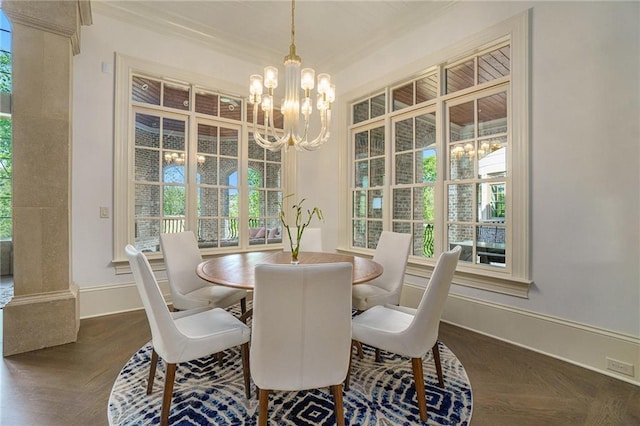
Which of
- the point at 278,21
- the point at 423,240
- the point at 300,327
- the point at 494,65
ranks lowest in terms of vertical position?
the point at 300,327

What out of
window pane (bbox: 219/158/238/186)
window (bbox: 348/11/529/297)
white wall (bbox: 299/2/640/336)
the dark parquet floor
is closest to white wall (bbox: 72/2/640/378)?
white wall (bbox: 299/2/640/336)

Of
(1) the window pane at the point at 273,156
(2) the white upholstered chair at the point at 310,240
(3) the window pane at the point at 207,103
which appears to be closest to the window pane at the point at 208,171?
(3) the window pane at the point at 207,103

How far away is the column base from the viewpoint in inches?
91.4

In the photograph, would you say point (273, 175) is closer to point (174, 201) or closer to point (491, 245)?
point (174, 201)

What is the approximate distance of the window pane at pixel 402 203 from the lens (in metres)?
3.59

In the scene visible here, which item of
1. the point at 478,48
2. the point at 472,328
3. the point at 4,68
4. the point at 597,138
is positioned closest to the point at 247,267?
the point at 472,328

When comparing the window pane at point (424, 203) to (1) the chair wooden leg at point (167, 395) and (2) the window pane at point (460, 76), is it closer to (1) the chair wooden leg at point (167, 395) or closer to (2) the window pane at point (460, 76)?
(2) the window pane at point (460, 76)

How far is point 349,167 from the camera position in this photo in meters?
4.31

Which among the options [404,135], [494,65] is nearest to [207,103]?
[404,135]

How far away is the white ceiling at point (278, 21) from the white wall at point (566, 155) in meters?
0.29

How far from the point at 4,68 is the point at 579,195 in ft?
25.5

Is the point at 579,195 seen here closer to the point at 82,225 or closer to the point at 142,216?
the point at 142,216

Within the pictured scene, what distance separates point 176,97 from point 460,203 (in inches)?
143

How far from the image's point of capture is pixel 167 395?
59.6 inches
